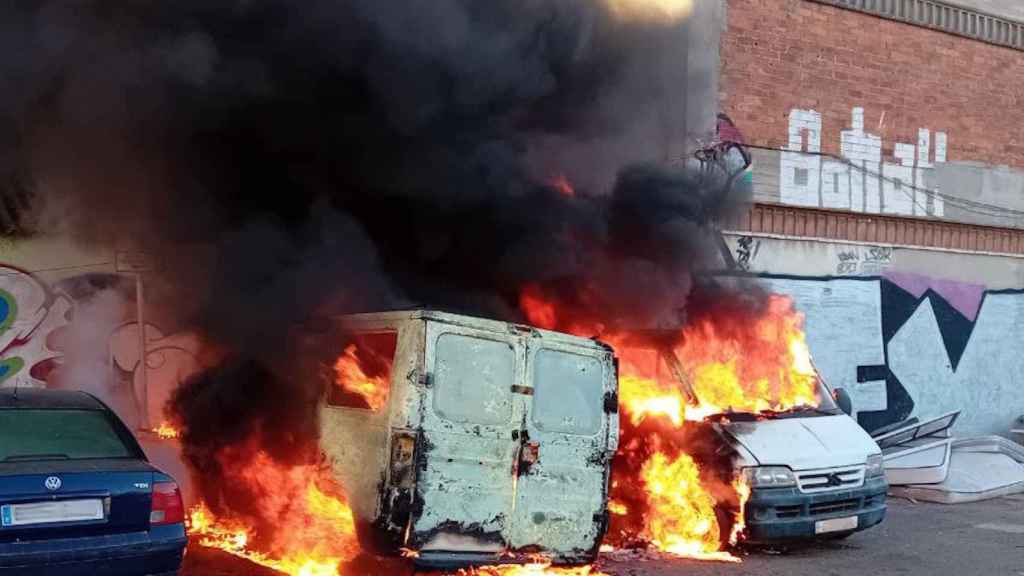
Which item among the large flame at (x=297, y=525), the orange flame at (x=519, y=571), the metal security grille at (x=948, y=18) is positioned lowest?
the orange flame at (x=519, y=571)

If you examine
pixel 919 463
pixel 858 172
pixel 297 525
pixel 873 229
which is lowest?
pixel 297 525

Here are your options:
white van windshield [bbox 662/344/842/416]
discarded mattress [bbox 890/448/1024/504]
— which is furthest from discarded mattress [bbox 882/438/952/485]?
white van windshield [bbox 662/344/842/416]

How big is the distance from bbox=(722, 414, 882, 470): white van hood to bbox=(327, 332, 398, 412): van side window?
302 centimetres

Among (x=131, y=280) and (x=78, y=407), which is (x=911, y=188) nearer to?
(x=131, y=280)

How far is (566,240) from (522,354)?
2278 millimetres

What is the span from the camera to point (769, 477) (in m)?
7.45

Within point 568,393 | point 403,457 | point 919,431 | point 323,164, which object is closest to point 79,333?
point 323,164

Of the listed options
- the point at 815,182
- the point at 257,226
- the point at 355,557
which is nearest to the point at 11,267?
the point at 257,226

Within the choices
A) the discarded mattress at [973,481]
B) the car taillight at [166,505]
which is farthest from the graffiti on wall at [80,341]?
the discarded mattress at [973,481]

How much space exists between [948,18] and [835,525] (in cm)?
944

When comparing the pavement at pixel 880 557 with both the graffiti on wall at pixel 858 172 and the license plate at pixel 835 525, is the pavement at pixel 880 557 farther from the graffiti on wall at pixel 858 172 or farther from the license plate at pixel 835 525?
the graffiti on wall at pixel 858 172

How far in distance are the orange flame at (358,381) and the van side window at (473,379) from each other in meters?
0.36

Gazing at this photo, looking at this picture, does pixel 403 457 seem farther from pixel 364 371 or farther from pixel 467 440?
pixel 364 371

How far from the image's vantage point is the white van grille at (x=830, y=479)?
24.7 ft
